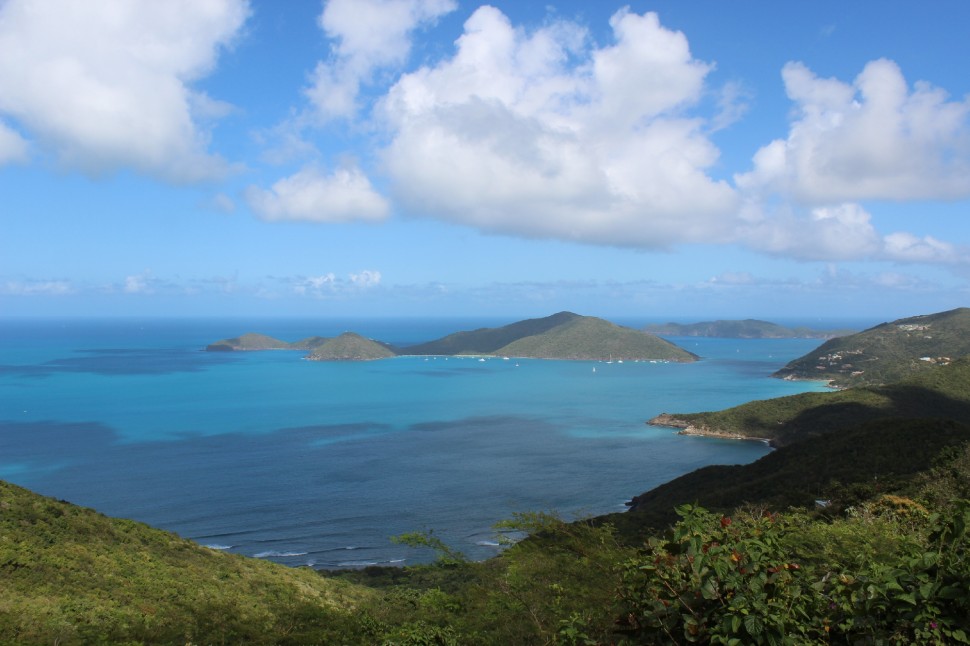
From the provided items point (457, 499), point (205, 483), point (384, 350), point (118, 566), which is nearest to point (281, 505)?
point (205, 483)

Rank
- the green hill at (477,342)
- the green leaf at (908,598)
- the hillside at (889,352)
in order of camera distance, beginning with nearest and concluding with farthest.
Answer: the green leaf at (908,598), the hillside at (889,352), the green hill at (477,342)

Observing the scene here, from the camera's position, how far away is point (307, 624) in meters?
14.7

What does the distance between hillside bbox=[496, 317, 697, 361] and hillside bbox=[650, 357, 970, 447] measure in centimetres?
9111

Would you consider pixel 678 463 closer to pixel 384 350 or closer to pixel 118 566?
pixel 118 566

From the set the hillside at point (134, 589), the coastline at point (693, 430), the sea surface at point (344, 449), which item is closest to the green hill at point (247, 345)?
the sea surface at point (344, 449)

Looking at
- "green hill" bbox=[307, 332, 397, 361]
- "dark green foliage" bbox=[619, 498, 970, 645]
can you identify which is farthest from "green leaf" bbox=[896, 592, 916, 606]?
"green hill" bbox=[307, 332, 397, 361]

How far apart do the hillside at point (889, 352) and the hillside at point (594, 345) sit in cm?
4254

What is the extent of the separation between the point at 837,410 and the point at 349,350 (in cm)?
12516

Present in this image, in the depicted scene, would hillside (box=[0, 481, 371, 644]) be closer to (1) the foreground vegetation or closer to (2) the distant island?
(1) the foreground vegetation

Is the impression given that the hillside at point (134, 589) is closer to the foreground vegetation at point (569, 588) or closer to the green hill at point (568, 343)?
the foreground vegetation at point (569, 588)

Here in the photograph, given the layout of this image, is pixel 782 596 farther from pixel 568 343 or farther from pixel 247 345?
pixel 247 345

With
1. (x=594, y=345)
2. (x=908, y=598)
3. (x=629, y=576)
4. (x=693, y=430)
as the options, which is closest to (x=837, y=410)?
(x=693, y=430)

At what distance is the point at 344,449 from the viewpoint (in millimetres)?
64312

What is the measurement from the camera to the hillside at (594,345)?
171000mm
